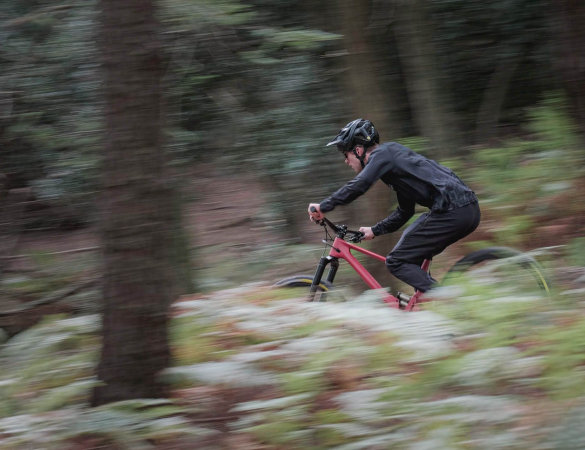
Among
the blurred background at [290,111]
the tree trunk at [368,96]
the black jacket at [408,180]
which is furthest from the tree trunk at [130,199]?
the tree trunk at [368,96]

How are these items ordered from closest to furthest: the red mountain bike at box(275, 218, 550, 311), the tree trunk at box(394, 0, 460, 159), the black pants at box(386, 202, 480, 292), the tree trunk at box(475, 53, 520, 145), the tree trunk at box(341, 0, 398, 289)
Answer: the red mountain bike at box(275, 218, 550, 311) → the black pants at box(386, 202, 480, 292) → the tree trunk at box(341, 0, 398, 289) → the tree trunk at box(394, 0, 460, 159) → the tree trunk at box(475, 53, 520, 145)

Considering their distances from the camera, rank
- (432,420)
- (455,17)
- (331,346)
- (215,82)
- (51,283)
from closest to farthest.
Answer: (432,420) → (331,346) → (51,283) → (215,82) → (455,17)

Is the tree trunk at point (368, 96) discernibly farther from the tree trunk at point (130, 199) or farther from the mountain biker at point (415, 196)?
the tree trunk at point (130, 199)

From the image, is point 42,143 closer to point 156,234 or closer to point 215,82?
point 215,82

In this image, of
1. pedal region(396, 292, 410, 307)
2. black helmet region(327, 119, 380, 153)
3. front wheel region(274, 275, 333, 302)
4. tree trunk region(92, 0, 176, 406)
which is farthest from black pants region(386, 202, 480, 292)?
tree trunk region(92, 0, 176, 406)

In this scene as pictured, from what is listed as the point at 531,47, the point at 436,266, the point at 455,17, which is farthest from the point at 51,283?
the point at 531,47

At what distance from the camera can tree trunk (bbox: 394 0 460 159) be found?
404 inches

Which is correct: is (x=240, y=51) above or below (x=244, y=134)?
above

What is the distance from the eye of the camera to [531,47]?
13.2 meters

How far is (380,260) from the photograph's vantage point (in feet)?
24.0

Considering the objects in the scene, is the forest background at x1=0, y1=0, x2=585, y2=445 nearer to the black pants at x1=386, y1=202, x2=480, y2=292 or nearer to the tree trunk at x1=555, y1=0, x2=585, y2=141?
the tree trunk at x1=555, y1=0, x2=585, y2=141

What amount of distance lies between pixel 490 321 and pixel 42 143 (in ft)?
20.0

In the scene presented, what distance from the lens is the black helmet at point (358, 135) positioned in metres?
6.71

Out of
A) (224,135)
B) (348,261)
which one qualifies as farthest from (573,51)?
(224,135)
